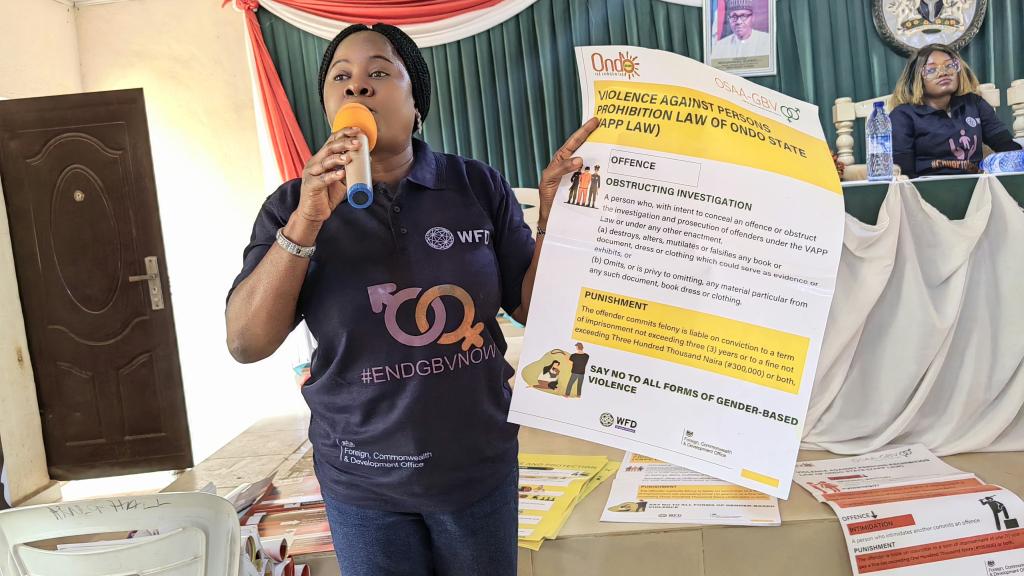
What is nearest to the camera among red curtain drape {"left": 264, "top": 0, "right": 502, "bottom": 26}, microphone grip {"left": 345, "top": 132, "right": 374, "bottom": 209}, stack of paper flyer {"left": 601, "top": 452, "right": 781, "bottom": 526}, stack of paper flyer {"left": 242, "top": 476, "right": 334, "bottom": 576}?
microphone grip {"left": 345, "top": 132, "right": 374, "bottom": 209}

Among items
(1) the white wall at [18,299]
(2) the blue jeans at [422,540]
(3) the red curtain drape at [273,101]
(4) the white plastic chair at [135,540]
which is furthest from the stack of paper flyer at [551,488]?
(1) the white wall at [18,299]

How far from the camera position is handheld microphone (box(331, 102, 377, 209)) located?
83cm

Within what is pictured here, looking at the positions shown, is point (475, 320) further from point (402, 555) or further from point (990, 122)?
point (990, 122)

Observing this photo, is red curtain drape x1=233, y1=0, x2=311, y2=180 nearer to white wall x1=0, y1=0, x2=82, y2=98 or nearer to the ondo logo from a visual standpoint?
white wall x1=0, y1=0, x2=82, y2=98

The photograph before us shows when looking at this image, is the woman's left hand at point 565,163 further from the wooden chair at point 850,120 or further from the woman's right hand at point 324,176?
the wooden chair at point 850,120

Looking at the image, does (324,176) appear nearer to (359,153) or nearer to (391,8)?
(359,153)

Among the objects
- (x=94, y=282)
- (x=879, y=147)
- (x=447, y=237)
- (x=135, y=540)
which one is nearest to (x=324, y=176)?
(x=447, y=237)

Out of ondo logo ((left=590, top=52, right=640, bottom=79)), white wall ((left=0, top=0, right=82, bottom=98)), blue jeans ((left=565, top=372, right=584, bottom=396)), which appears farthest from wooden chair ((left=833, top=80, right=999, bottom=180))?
white wall ((left=0, top=0, right=82, bottom=98))

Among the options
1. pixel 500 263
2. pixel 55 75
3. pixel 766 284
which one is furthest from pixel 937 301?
pixel 55 75

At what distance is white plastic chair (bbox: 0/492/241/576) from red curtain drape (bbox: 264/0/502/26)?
3.83 meters

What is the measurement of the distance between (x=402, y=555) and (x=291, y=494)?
124 cm

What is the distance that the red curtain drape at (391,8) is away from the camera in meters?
4.26

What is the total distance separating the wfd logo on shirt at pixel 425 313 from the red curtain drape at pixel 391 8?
3.73 m

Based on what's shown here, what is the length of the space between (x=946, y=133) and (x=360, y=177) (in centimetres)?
375
